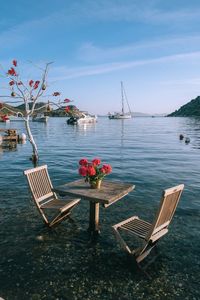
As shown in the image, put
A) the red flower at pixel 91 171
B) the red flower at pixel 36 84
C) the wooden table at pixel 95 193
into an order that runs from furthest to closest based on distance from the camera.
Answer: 1. the red flower at pixel 36 84
2. the red flower at pixel 91 171
3. the wooden table at pixel 95 193

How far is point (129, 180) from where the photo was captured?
16.0 m

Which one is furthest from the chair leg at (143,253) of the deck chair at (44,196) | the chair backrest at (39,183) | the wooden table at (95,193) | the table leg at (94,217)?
the chair backrest at (39,183)

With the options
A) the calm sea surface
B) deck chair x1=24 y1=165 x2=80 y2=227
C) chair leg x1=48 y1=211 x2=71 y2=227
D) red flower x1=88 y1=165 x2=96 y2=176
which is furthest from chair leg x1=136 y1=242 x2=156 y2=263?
chair leg x1=48 y1=211 x2=71 y2=227

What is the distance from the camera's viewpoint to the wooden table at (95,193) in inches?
279

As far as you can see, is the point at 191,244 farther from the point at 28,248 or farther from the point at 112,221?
the point at 28,248

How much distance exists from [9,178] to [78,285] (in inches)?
447

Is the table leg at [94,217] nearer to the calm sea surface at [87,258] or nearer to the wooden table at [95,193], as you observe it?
the wooden table at [95,193]

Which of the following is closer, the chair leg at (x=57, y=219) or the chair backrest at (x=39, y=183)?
the chair backrest at (x=39, y=183)

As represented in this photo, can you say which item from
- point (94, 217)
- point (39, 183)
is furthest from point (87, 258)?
point (39, 183)

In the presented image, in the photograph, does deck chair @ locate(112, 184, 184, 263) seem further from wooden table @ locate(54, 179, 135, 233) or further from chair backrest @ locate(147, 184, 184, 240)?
wooden table @ locate(54, 179, 135, 233)

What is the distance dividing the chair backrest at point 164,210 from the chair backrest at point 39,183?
3.68 metres

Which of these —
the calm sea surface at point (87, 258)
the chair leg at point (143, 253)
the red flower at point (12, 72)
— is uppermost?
the red flower at point (12, 72)

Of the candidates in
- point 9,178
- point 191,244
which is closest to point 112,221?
point 191,244

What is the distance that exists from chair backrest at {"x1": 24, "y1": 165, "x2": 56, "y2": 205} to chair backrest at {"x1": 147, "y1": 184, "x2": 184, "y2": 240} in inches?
145
